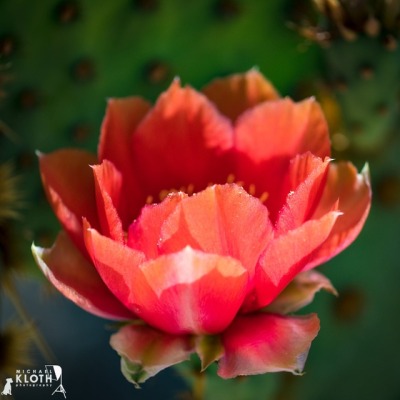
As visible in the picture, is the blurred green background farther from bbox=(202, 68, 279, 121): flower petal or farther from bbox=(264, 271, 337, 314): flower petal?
bbox=(264, 271, 337, 314): flower petal

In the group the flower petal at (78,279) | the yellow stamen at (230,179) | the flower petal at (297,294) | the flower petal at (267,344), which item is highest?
the yellow stamen at (230,179)

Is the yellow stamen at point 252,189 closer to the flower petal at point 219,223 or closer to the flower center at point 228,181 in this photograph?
the flower center at point 228,181

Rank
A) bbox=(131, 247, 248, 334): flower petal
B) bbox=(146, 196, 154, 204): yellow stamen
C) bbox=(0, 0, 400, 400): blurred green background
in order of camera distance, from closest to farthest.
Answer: bbox=(131, 247, 248, 334): flower petal → bbox=(146, 196, 154, 204): yellow stamen → bbox=(0, 0, 400, 400): blurred green background

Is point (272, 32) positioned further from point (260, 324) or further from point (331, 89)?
point (260, 324)

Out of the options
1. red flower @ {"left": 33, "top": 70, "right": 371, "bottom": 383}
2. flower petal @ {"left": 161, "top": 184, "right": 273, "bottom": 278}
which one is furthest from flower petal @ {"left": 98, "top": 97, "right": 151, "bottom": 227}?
flower petal @ {"left": 161, "top": 184, "right": 273, "bottom": 278}

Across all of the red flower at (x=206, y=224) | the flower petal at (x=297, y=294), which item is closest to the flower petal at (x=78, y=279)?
the red flower at (x=206, y=224)

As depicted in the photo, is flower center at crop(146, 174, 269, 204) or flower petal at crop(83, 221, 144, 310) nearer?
flower petal at crop(83, 221, 144, 310)

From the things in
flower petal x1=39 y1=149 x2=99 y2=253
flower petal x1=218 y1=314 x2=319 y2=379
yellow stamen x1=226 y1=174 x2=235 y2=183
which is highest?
flower petal x1=39 y1=149 x2=99 y2=253

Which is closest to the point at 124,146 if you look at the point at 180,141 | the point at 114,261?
the point at 180,141
